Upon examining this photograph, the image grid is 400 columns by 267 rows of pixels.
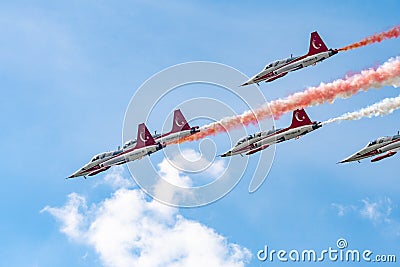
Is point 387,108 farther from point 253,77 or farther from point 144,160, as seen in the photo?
point 144,160

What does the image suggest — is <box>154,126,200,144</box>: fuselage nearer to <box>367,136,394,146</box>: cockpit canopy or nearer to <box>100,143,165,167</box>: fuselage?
<box>100,143,165,167</box>: fuselage

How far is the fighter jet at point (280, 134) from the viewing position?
11600cm

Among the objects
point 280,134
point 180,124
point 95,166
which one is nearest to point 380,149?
point 280,134

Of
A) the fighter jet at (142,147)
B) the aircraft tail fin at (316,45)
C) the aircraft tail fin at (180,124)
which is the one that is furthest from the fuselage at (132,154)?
the aircraft tail fin at (316,45)

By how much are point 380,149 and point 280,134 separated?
15222mm

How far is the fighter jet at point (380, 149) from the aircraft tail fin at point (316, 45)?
1625 centimetres

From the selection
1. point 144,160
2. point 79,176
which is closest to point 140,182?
point 144,160

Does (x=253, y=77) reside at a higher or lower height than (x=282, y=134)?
higher

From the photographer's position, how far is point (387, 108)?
10825cm

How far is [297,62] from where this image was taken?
397ft

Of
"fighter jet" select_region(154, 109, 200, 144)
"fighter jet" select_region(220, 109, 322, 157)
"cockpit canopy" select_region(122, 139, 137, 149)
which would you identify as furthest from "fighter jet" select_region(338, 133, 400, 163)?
"cockpit canopy" select_region(122, 139, 137, 149)

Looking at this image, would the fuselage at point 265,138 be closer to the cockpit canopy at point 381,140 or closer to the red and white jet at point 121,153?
the cockpit canopy at point 381,140

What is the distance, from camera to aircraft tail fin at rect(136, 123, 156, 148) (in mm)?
117688

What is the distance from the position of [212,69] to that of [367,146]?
3161 cm
